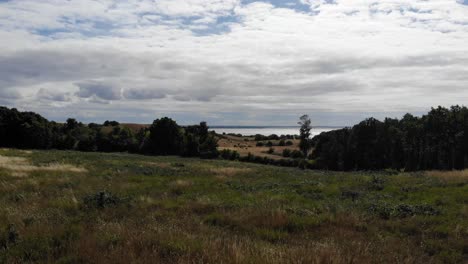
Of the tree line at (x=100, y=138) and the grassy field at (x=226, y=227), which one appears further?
the tree line at (x=100, y=138)

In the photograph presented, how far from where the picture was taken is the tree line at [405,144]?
235ft

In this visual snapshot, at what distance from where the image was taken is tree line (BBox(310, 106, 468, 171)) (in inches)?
2825

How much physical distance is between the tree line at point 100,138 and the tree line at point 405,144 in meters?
29.1

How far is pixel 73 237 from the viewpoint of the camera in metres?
8.02

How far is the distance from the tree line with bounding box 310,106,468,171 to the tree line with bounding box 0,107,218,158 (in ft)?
95.4

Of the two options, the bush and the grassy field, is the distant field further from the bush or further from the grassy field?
the grassy field

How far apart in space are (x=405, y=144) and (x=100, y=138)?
213 feet

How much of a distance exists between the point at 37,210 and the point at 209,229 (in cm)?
523

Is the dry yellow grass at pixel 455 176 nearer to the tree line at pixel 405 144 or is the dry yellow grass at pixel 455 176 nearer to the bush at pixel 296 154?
the tree line at pixel 405 144

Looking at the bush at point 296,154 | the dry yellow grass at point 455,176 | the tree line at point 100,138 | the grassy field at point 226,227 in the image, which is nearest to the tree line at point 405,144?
the bush at point 296,154

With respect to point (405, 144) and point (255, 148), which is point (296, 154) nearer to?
point (255, 148)

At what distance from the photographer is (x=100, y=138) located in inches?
3575

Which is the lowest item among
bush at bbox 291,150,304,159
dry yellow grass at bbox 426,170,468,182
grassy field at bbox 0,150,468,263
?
bush at bbox 291,150,304,159

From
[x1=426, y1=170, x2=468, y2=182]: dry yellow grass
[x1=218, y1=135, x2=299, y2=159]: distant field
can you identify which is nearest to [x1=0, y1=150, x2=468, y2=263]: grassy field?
[x1=426, y1=170, x2=468, y2=182]: dry yellow grass
